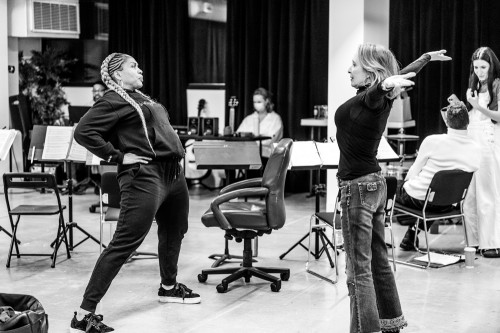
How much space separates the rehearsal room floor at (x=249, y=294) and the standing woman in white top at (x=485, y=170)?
0.25m

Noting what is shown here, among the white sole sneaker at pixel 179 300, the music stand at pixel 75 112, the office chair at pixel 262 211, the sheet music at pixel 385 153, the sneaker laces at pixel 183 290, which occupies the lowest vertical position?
the white sole sneaker at pixel 179 300

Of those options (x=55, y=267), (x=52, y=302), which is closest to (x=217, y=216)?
(x=52, y=302)

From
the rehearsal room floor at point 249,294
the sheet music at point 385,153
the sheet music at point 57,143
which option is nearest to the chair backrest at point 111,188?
the rehearsal room floor at point 249,294

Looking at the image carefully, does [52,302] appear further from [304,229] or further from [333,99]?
[333,99]

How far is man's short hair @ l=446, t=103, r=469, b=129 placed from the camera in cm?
615

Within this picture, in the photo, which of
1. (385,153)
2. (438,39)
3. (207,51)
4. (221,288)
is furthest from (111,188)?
(207,51)

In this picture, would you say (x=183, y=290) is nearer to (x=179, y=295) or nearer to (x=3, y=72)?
(x=179, y=295)

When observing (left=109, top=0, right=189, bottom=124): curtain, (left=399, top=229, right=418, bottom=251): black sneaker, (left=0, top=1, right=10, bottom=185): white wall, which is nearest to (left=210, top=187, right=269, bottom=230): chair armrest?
(left=399, top=229, right=418, bottom=251): black sneaker

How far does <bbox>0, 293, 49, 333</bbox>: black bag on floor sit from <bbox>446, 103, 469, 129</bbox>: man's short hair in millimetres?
3782

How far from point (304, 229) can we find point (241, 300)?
267cm

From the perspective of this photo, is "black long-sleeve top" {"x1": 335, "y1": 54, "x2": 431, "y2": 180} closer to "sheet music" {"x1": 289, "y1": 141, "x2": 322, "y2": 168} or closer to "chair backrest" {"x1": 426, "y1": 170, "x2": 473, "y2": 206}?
"sheet music" {"x1": 289, "y1": 141, "x2": 322, "y2": 168}

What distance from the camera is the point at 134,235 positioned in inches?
177

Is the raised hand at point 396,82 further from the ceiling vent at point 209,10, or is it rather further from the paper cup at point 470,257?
the ceiling vent at point 209,10

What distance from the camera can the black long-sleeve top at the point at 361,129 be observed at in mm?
3652
